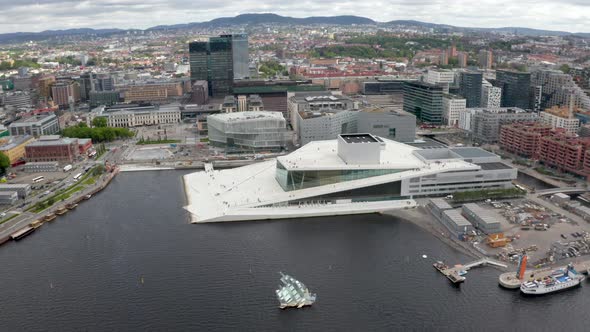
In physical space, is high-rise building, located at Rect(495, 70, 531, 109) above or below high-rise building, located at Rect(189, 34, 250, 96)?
below

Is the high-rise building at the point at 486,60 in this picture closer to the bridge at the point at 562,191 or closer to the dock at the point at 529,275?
the bridge at the point at 562,191

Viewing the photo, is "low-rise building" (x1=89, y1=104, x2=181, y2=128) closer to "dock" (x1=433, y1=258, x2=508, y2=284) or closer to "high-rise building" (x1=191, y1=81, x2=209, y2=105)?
"high-rise building" (x1=191, y1=81, x2=209, y2=105)

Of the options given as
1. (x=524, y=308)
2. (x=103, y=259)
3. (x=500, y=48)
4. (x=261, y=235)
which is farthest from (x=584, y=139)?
(x=500, y=48)

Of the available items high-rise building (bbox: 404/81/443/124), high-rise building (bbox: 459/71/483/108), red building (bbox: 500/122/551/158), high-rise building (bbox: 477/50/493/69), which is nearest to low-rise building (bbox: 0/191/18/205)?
red building (bbox: 500/122/551/158)

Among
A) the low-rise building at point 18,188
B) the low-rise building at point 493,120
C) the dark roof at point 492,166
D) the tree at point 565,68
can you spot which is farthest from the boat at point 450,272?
the tree at point 565,68

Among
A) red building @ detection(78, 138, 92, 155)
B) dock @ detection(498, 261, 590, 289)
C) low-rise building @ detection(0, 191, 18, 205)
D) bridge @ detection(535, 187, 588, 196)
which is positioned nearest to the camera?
dock @ detection(498, 261, 590, 289)

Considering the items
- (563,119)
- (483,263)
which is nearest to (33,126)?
(483,263)
